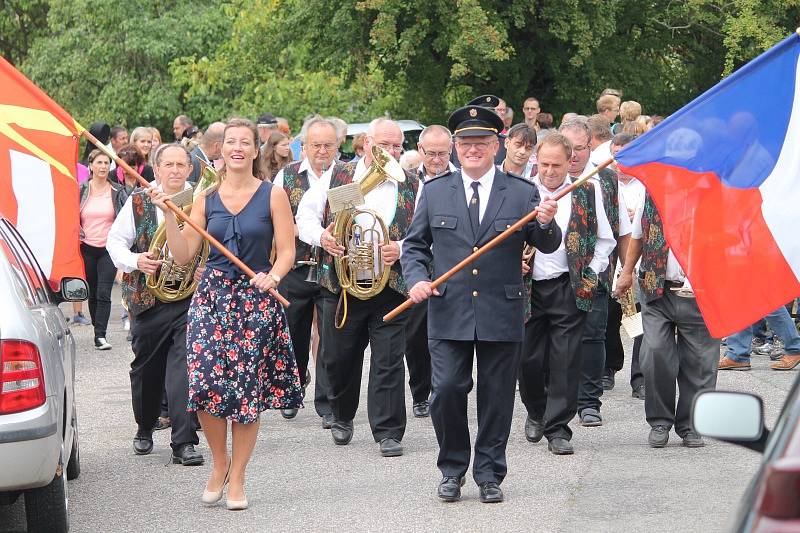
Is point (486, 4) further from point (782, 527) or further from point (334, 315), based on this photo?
point (782, 527)

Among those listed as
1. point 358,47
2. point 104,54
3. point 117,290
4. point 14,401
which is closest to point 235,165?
point 14,401

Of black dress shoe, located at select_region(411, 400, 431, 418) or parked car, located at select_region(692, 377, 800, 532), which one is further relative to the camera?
black dress shoe, located at select_region(411, 400, 431, 418)

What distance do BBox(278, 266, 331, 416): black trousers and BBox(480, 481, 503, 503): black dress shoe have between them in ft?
9.07

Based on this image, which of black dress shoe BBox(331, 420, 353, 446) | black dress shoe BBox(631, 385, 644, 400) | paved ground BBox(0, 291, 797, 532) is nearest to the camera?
paved ground BBox(0, 291, 797, 532)

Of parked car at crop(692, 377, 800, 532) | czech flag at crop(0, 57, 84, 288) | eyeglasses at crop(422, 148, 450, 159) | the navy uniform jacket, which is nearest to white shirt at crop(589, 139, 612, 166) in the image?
eyeglasses at crop(422, 148, 450, 159)

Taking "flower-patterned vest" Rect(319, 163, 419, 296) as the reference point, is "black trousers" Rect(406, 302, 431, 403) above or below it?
below

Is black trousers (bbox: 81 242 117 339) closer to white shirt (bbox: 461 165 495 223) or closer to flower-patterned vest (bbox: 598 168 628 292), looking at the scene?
flower-patterned vest (bbox: 598 168 628 292)

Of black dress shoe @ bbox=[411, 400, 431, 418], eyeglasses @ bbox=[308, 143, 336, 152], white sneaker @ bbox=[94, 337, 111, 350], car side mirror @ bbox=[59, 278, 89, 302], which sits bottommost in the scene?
white sneaker @ bbox=[94, 337, 111, 350]

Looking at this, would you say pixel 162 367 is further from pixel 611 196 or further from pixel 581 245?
pixel 611 196

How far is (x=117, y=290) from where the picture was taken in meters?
20.8

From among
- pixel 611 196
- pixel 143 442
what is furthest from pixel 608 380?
pixel 143 442

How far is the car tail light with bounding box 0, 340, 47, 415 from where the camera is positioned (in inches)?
234

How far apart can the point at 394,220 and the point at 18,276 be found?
319 cm

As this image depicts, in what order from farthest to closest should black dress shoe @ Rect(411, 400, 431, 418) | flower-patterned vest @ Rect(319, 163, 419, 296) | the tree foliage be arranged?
the tree foliage < black dress shoe @ Rect(411, 400, 431, 418) < flower-patterned vest @ Rect(319, 163, 419, 296)
